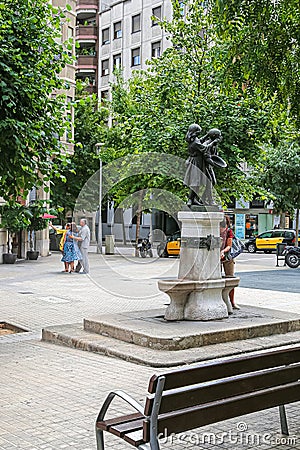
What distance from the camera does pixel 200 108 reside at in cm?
2523

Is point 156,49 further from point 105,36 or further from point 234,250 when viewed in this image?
point 234,250

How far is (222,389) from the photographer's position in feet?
14.8

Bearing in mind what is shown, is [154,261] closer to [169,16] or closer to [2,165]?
[2,165]

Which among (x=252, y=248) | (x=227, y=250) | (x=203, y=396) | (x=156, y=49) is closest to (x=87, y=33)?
(x=156, y=49)

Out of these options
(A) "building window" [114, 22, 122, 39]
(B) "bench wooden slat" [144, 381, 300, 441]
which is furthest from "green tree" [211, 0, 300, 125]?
(A) "building window" [114, 22, 122, 39]

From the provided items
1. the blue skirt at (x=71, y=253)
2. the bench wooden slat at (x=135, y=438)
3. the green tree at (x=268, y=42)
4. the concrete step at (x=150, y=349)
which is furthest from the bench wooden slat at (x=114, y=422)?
the blue skirt at (x=71, y=253)

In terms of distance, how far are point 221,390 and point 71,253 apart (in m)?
18.8

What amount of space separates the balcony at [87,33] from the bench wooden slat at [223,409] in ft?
207

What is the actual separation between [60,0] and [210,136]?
2475 centimetres

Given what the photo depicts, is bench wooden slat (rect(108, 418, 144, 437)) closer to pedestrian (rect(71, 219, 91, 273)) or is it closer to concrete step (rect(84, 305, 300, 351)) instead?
concrete step (rect(84, 305, 300, 351))

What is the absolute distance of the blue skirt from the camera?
2291cm

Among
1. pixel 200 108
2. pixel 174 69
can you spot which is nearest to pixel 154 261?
pixel 200 108

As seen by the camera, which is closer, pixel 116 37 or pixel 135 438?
pixel 135 438

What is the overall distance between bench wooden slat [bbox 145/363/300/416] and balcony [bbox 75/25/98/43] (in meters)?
63.1
